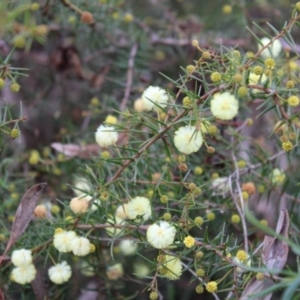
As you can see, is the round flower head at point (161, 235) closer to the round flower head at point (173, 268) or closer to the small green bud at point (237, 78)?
the round flower head at point (173, 268)

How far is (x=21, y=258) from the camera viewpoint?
0.79m

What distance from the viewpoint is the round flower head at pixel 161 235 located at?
0.73 m

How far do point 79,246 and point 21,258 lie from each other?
0.08m

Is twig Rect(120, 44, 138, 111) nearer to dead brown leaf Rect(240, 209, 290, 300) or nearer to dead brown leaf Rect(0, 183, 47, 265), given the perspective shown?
dead brown leaf Rect(0, 183, 47, 265)

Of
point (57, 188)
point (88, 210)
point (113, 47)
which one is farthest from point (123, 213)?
point (113, 47)

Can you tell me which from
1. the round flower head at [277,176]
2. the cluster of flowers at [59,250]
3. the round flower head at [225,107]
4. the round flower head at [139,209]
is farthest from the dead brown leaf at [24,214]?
the round flower head at [277,176]

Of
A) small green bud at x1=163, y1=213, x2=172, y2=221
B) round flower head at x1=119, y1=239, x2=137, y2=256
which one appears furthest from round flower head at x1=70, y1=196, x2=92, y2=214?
round flower head at x1=119, y1=239, x2=137, y2=256

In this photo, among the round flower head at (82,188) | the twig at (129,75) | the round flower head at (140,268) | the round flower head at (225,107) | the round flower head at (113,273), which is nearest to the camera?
the round flower head at (225,107)

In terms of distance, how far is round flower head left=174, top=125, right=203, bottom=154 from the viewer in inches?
28.4

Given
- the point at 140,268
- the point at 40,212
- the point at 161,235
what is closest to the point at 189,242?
the point at 161,235

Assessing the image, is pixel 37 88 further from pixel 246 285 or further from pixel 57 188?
pixel 246 285

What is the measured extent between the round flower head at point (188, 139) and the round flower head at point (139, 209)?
11 centimetres

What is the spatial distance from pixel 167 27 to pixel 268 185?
1.90 feet

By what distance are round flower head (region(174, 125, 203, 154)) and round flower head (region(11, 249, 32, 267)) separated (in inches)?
10.5
